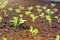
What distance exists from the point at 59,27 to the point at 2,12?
55cm

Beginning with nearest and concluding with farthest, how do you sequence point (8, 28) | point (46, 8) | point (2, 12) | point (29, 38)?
1. point (29, 38)
2. point (8, 28)
3. point (2, 12)
4. point (46, 8)

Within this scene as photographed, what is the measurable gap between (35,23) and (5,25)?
10.3 inches

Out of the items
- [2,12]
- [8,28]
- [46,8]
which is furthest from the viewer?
[46,8]

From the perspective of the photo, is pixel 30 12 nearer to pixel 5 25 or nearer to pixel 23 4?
pixel 23 4

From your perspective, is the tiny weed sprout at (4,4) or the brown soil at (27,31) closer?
the brown soil at (27,31)

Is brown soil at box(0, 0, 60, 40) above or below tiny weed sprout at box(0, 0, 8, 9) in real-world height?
below

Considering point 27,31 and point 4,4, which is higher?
point 4,4

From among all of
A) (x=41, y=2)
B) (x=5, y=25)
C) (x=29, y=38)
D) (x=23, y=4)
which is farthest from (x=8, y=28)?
(x=41, y=2)

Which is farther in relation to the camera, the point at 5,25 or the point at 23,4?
the point at 23,4

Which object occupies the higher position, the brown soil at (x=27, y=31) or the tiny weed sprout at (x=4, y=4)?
the tiny weed sprout at (x=4, y=4)

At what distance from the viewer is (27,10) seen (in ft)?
6.15

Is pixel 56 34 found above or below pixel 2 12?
below

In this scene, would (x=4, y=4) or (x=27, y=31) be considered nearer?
(x=27, y=31)

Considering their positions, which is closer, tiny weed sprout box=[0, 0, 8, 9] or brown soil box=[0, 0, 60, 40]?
brown soil box=[0, 0, 60, 40]
